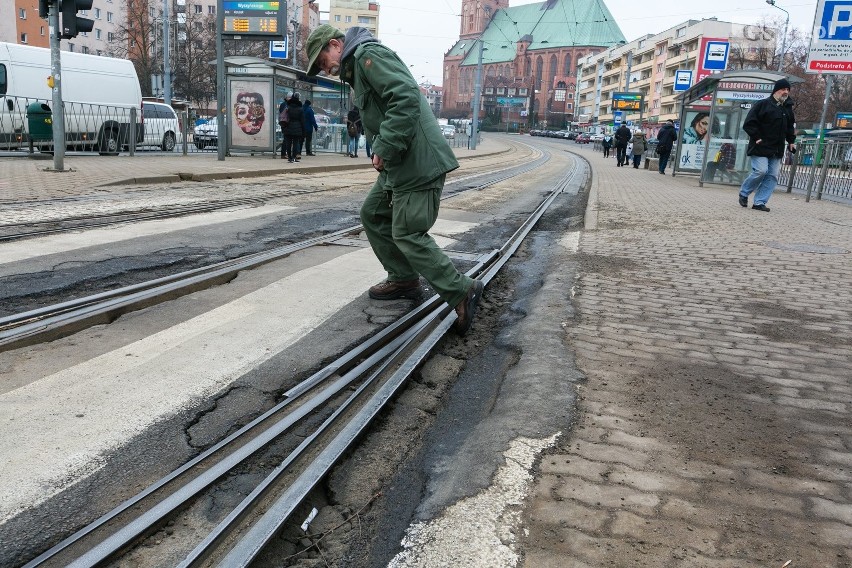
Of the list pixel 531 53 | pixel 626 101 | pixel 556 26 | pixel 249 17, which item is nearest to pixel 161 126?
pixel 249 17

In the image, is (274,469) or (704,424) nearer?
(274,469)

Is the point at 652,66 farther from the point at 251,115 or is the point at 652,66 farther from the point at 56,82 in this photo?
the point at 56,82

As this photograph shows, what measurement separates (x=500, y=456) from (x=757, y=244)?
256 inches

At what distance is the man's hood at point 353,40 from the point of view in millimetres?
3980

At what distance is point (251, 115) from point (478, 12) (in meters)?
121

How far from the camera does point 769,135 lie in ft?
38.2

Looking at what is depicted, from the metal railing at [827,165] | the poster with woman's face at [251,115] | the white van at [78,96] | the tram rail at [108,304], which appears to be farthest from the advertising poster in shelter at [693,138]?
the tram rail at [108,304]

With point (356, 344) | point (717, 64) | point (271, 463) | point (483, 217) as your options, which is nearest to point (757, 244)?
point (483, 217)

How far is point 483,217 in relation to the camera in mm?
10047

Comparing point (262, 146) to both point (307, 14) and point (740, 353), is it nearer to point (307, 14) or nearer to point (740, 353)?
point (740, 353)

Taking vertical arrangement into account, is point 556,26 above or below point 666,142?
above

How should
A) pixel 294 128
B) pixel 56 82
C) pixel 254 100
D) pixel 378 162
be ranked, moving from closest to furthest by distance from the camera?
pixel 378 162, pixel 56 82, pixel 294 128, pixel 254 100

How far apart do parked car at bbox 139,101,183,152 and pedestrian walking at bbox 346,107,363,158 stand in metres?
5.43

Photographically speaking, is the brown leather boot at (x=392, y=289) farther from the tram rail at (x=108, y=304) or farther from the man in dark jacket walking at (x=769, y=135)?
the man in dark jacket walking at (x=769, y=135)
